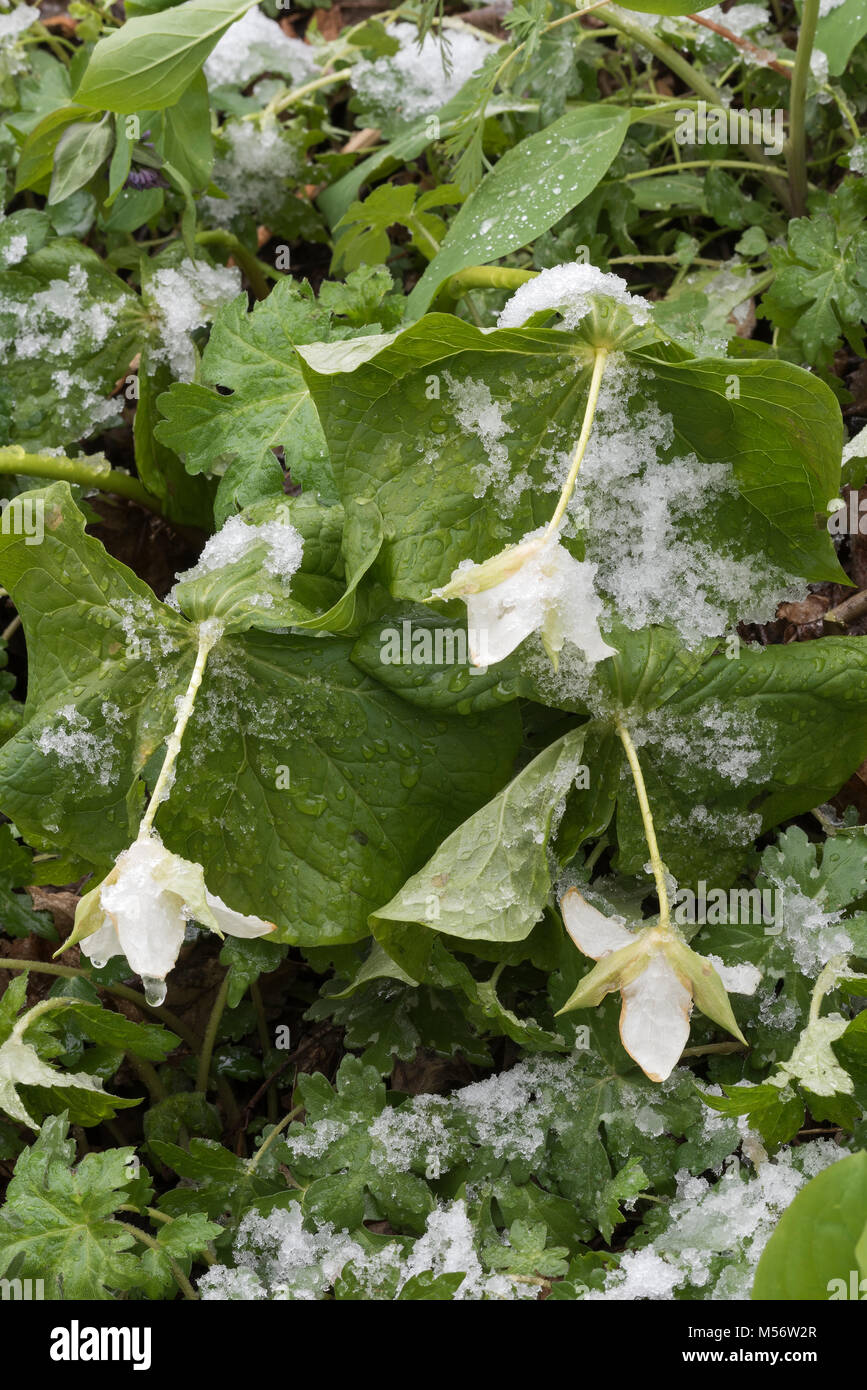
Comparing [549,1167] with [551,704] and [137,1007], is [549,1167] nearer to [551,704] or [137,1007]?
[551,704]

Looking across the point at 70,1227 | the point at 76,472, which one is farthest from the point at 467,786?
the point at 76,472

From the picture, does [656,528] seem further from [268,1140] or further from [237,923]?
[268,1140]

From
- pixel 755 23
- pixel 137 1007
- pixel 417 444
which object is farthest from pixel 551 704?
pixel 755 23

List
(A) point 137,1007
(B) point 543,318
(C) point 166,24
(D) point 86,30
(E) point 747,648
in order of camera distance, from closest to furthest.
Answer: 1. (B) point 543,318
2. (E) point 747,648
3. (C) point 166,24
4. (A) point 137,1007
5. (D) point 86,30

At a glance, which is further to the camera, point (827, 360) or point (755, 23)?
point (755, 23)

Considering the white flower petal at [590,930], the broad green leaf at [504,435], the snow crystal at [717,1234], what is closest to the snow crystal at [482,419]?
the broad green leaf at [504,435]

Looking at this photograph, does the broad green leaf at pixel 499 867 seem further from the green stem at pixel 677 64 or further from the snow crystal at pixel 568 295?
the green stem at pixel 677 64
